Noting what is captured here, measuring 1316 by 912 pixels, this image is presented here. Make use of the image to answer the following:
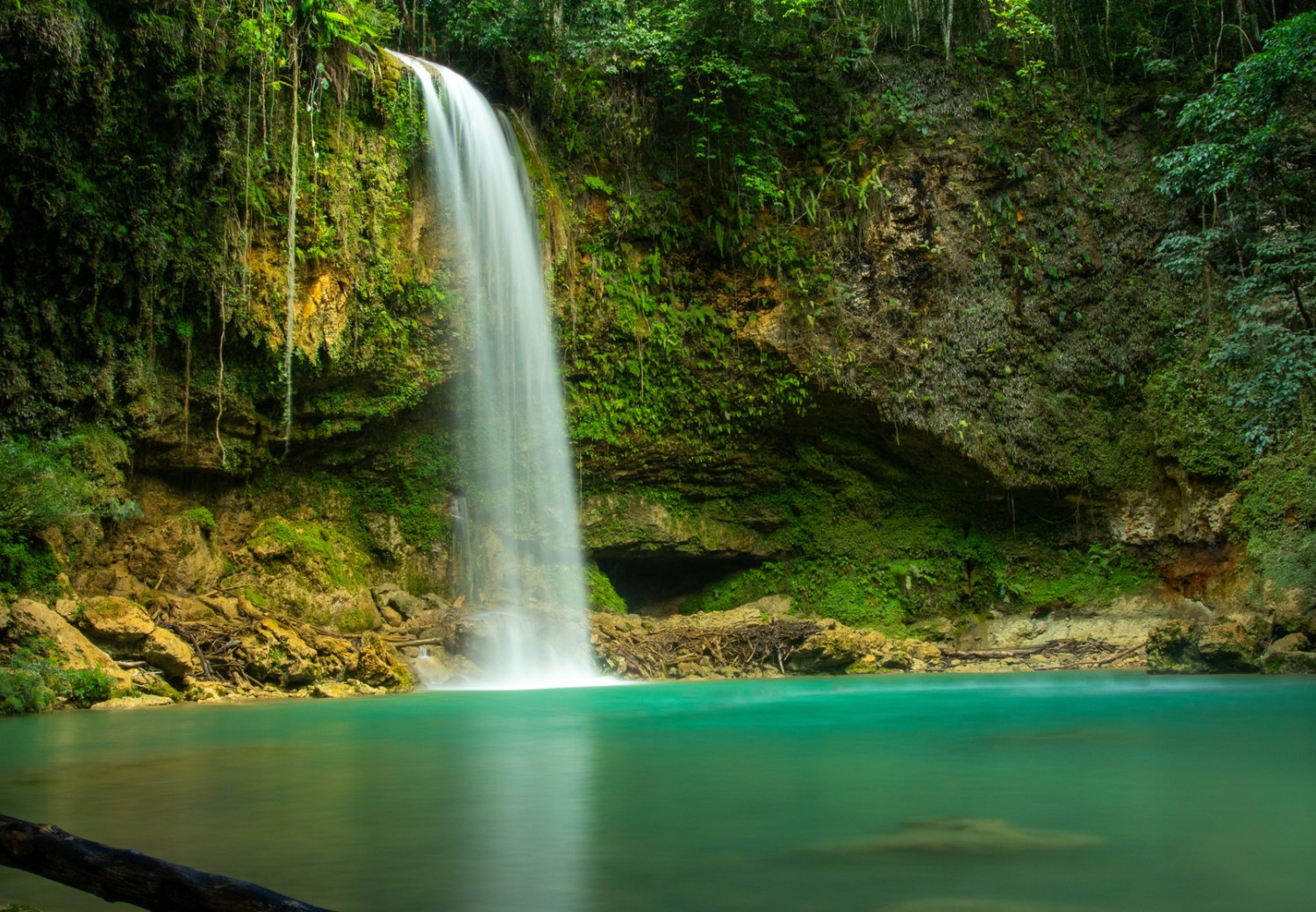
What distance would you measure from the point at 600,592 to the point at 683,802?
513 inches

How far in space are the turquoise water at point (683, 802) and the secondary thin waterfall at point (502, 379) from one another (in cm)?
797

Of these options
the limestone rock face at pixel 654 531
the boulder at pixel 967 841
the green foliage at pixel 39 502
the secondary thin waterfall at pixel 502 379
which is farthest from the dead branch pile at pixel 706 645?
the boulder at pixel 967 841

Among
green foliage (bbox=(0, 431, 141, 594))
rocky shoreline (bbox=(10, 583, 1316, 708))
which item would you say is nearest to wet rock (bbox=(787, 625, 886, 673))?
rocky shoreline (bbox=(10, 583, 1316, 708))

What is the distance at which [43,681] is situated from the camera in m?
8.14

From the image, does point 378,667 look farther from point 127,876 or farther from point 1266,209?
point 1266,209

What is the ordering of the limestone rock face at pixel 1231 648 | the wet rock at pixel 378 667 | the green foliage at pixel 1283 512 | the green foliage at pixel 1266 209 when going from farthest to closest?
1. the green foliage at pixel 1283 512
2. the green foliage at pixel 1266 209
3. the limestone rock face at pixel 1231 648
4. the wet rock at pixel 378 667

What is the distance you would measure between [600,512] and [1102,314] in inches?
378

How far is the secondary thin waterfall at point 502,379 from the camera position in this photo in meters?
15.2

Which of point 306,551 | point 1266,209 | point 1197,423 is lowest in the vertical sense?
point 306,551

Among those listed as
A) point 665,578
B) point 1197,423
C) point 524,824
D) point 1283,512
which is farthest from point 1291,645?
point 524,824

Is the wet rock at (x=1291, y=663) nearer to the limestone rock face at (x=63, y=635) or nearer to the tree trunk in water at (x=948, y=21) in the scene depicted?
the tree trunk in water at (x=948, y=21)

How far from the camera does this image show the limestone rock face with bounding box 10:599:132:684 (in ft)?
28.4

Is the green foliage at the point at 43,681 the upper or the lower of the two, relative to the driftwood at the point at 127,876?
lower

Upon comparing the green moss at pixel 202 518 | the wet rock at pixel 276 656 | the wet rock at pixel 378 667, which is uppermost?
the green moss at pixel 202 518
